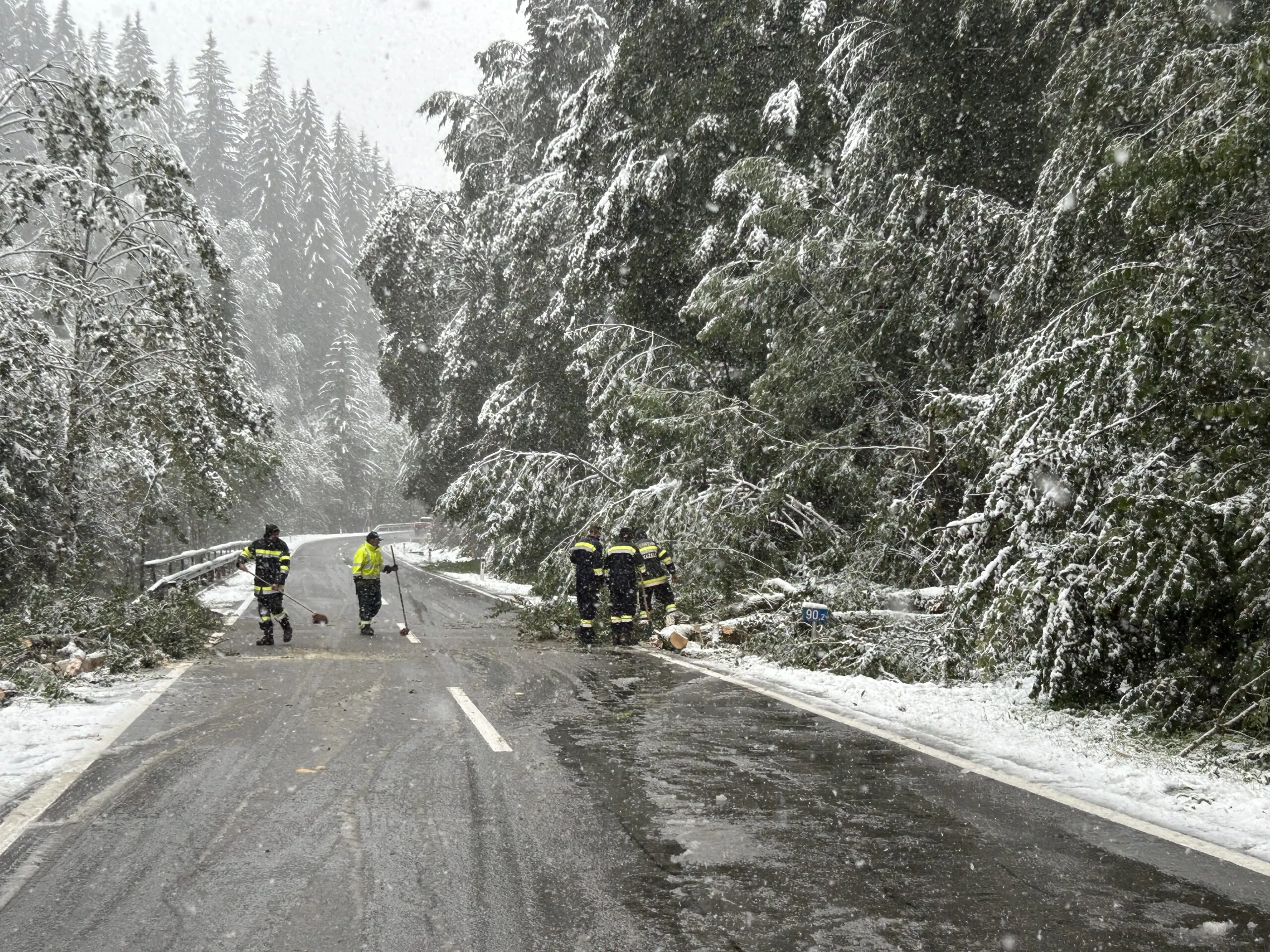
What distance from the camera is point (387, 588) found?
23.9 meters

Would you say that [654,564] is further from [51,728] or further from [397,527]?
[397,527]

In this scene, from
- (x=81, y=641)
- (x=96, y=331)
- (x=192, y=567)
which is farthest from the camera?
(x=192, y=567)

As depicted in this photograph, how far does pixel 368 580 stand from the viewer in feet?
47.7

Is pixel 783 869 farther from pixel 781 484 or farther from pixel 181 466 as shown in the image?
pixel 181 466

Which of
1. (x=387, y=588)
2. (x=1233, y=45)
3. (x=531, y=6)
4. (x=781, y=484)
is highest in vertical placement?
(x=531, y=6)

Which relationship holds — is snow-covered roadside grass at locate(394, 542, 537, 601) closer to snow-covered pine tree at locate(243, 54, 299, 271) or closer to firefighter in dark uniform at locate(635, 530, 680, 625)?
firefighter in dark uniform at locate(635, 530, 680, 625)

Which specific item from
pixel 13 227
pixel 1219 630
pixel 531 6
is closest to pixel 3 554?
pixel 13 227

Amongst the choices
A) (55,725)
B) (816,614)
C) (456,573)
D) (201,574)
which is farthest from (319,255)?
(55,725)

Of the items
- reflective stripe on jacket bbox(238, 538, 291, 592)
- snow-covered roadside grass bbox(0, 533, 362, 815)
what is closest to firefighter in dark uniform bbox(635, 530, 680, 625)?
reflective stripe on jacket bbox(238, 538, 291, 592)

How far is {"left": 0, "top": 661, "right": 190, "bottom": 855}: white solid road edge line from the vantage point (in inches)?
193

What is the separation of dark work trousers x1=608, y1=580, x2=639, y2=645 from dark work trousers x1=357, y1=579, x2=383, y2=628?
12.5 feet

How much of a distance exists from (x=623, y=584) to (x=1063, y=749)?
Result: 702 centimetres

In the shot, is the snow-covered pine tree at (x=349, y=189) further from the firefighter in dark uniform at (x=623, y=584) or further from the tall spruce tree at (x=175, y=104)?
the firefighter in dark uniform at (x=623, y=584)

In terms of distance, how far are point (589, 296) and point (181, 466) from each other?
8031 mm
